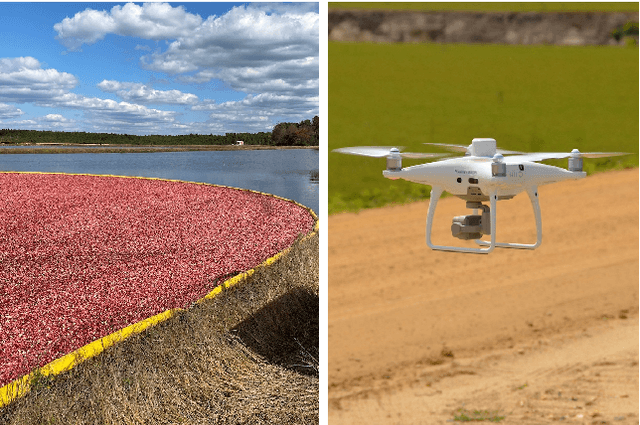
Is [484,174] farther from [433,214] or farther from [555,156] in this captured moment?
[555,156]

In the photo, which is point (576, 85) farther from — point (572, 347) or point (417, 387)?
point (417, 387)

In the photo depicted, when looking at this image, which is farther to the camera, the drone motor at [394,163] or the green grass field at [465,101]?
the green grass field at [465,101]

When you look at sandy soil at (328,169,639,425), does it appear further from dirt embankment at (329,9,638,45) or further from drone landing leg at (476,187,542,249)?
drone landing leg at (476,187,542,249)

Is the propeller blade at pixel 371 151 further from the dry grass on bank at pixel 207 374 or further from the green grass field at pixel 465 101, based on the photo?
the green grass field at pixel 465 101

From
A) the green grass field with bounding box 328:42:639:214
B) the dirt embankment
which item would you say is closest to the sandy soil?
the green grass field with bounding box 328:42:639:214

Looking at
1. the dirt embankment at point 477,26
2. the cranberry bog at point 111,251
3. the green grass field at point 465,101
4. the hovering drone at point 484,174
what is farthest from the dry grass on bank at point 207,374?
the dirt embankment at point 477,26
